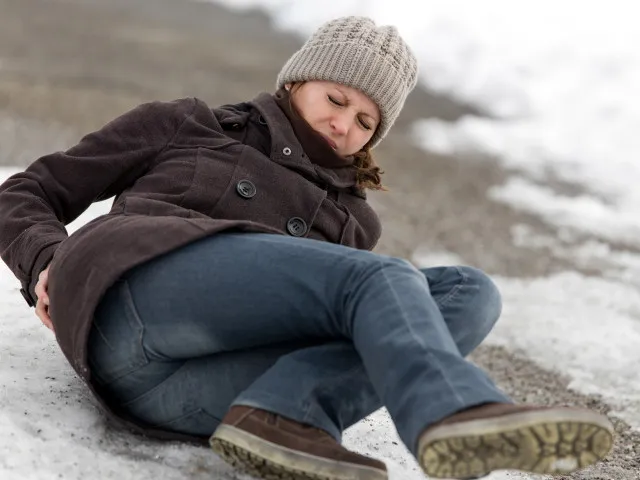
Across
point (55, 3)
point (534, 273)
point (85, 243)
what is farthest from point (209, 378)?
point (55, 3)

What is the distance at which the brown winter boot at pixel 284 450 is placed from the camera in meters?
1.63

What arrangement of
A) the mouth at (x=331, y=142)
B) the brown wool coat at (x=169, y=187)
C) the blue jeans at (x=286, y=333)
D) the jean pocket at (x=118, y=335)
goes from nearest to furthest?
the blue jeans at (x=286, y=333)
the jean pocket at (x=118, y=335)
the brown wool coat at (x=169, y=187)
the mouth at (x=331, y=142)

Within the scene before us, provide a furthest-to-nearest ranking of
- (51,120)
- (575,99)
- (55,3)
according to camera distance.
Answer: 1. (55,3)
2. (575,99)
3. (51,120)

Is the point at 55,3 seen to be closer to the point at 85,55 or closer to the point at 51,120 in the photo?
the point at 85,55

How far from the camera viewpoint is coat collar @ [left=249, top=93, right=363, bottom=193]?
238 centimetres

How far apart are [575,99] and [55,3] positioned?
5.94 meters

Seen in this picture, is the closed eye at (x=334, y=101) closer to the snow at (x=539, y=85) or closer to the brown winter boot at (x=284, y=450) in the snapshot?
the brown winter boot at (x=284, y=450)

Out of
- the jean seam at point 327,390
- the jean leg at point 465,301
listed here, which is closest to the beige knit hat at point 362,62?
the jean leg at point 465,301

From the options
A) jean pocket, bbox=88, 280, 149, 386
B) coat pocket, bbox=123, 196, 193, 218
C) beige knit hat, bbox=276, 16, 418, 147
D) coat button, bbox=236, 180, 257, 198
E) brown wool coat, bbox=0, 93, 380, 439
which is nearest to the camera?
jean pocket, bbox=88, 280, 149, 386

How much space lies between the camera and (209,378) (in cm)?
192

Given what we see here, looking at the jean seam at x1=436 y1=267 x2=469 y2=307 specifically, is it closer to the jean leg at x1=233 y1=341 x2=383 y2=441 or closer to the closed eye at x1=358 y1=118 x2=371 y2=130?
the jean leg at x1=233 y1=341 x2=383 y2=441

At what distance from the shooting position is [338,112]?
2582mm

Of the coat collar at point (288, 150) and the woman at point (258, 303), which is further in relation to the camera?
the coat collar at point (288, 150)

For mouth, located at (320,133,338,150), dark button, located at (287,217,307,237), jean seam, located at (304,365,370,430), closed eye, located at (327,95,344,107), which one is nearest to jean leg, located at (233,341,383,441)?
jean seam, located at (304,365,370,430)
